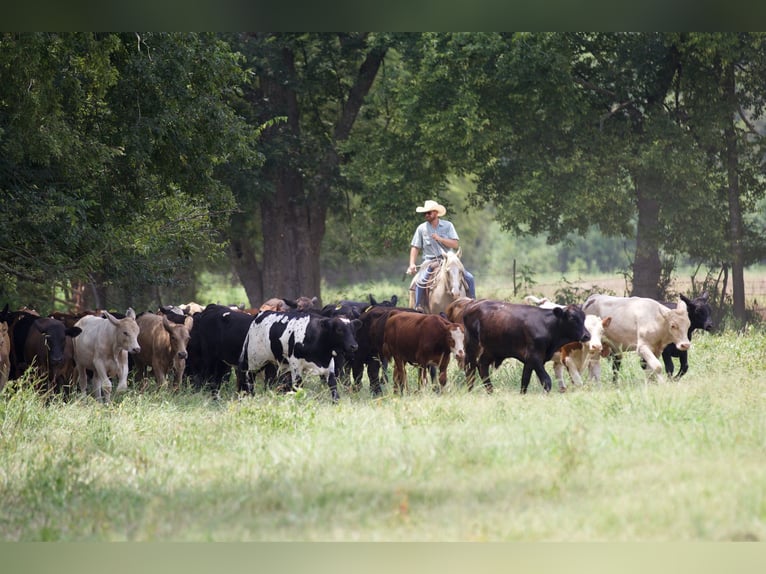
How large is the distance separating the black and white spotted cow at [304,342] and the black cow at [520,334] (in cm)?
147

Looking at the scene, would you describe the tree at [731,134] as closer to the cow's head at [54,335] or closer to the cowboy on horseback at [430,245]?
the cowboy on horseback at [430,245]

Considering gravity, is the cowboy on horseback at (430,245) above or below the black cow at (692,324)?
above

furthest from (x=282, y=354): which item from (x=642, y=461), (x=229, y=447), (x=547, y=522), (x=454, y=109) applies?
(x=454, y=109)

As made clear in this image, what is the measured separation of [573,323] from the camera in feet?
46.8

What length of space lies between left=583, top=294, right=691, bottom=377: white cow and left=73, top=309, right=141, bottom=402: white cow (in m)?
6.17

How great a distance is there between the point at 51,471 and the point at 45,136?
249 inches

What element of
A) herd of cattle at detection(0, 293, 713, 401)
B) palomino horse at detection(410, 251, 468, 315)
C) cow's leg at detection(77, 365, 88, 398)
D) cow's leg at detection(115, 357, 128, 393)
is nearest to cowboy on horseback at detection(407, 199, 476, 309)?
palomino horse at detection(410, 251, 468, 315)

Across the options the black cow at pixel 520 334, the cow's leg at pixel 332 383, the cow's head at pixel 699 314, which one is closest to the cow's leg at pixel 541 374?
the black cow at pixel 520 334

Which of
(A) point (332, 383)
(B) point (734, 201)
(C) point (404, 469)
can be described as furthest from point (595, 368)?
(B) point (734, 201)

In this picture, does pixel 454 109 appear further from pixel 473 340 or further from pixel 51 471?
pixel 51 471

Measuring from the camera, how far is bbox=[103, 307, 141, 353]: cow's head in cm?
1616

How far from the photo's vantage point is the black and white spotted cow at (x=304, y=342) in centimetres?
1457

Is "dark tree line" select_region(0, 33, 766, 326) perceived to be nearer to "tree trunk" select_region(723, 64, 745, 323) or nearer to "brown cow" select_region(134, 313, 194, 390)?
"tree trunk" select_region(723, 64, 745, 323)

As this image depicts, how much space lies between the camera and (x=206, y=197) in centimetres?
2070
